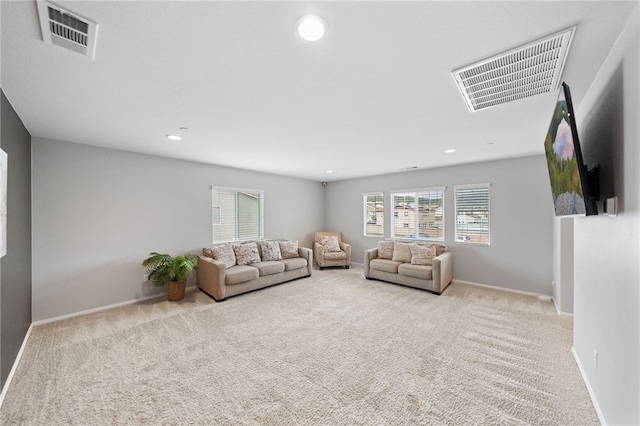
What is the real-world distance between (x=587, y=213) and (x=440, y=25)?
147 centimetres

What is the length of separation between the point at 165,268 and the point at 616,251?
5065 mm

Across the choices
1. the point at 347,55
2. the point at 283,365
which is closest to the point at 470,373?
the point at 283,365

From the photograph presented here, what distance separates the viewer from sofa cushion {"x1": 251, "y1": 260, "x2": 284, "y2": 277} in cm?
477

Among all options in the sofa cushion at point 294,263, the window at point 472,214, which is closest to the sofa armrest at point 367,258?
the sofa cushion at point 294,263

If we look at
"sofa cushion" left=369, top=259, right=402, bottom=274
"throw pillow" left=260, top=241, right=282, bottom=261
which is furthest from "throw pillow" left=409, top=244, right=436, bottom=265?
"throw pillow" left=260, top=241, right=282, bottom=261

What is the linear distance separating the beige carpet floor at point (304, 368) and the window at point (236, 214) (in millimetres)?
1892

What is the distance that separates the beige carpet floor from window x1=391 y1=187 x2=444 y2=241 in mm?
2110

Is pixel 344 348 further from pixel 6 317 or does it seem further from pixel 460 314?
pixel 6 317

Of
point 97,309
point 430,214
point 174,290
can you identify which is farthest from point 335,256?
point 97,309

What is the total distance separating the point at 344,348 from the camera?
2.68 meters

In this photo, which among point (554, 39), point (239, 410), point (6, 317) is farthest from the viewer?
point (6, 317)

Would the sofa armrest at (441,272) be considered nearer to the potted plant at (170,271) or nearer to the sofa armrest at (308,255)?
the sofa armrest at (308,255)

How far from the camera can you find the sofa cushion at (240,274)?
421cm

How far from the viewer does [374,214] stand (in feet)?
21.9
